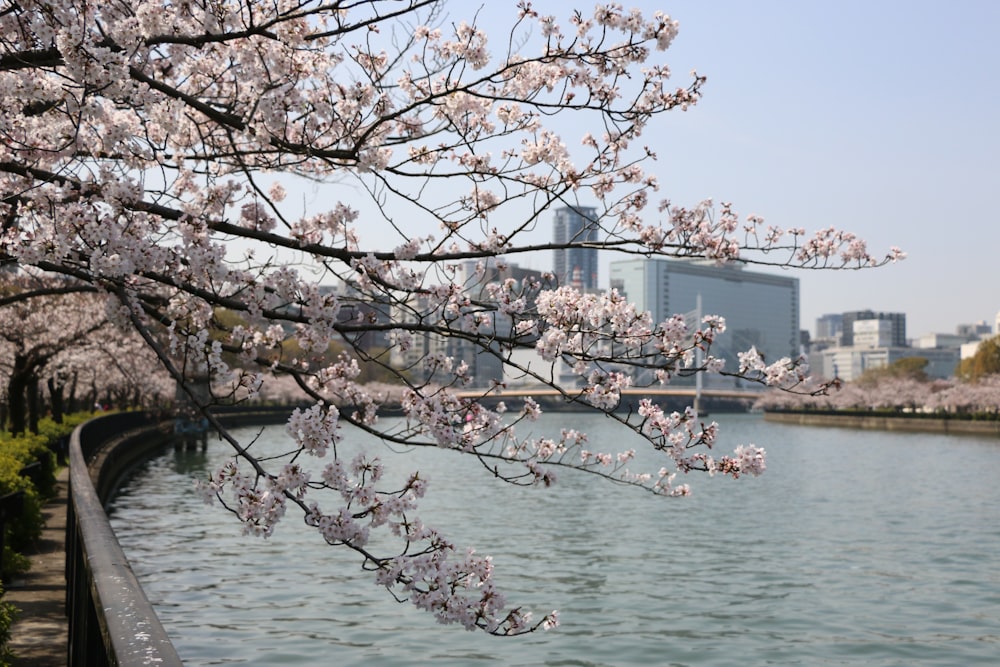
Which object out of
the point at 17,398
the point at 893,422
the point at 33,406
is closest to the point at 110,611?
the point at 17,398

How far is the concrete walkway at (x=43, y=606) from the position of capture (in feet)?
27.2

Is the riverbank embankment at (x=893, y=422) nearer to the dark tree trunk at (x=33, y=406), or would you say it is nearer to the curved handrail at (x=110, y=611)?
the dark tree trunk at (x=33, y=406)

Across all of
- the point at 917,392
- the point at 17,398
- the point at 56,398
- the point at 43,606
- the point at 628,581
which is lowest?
the point at 628,581

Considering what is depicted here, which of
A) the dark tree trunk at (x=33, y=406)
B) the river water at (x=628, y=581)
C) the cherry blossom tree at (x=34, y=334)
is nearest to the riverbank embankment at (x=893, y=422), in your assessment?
the river water at (x=628, y=581)

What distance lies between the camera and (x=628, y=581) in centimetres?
1827

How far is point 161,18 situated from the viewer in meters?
6.23

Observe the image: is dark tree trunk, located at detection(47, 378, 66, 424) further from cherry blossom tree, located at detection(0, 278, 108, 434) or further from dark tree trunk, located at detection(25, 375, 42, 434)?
dark tree trunk, located at detection(25, 375, 42, 434)

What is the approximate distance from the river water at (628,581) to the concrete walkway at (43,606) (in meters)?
1.78

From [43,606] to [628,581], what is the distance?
34.7 feet

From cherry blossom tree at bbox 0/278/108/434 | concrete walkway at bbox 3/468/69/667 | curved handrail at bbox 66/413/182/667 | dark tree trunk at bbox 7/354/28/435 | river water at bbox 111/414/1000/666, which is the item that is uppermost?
cherry blossom tree at bbox 0/278/108/434

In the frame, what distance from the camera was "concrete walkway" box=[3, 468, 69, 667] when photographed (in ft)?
27.2

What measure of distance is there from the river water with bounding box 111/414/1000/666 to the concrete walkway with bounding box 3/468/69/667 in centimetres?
178

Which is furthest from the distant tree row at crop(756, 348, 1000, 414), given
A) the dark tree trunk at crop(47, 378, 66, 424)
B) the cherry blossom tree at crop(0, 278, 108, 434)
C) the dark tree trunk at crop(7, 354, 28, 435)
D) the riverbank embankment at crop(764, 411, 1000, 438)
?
the dark tree trunk at crop(7, 354, 28, 435)

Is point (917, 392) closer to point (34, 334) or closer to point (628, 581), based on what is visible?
point (34, 334)
